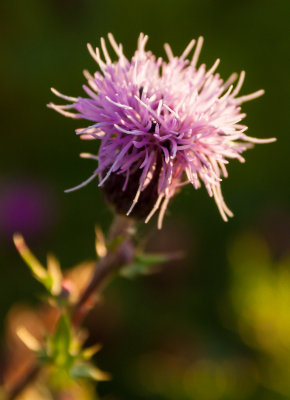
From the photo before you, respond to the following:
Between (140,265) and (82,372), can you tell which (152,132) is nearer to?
(140,265)

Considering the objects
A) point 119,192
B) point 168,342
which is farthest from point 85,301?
point 168,342

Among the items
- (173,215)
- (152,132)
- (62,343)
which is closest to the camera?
(152,132)

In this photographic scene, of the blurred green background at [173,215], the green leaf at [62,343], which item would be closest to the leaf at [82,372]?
the green leaf at [62,343]

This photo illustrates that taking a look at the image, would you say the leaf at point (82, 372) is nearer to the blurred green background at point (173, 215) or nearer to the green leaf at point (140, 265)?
the green leaf at point (140, 265)

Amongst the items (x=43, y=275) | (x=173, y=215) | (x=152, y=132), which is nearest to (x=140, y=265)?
(x=43, y=275)

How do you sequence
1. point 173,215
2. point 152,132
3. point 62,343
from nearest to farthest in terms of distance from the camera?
point 152,132, point 62,343, point 173,215

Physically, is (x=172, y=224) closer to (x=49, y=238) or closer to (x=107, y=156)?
(x=49, y=238)

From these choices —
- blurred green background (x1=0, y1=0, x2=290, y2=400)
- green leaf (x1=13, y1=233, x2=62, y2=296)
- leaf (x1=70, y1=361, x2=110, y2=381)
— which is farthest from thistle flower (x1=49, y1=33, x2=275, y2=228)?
blurred green background (x1=0, y1=0, x2=290, y2=400)
